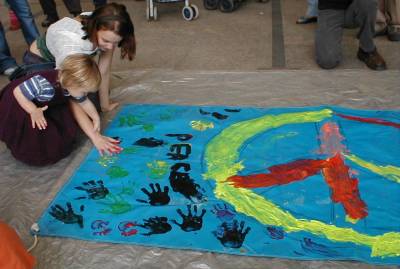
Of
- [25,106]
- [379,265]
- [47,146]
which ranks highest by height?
[25,106]

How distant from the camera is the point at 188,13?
3.57 metres

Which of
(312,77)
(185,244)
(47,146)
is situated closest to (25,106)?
(47,146)

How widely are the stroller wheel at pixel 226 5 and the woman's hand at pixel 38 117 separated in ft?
8.12

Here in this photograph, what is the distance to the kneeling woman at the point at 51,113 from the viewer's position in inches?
62.4

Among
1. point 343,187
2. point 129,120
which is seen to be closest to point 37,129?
point 129,120

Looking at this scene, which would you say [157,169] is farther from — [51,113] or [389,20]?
[389,20]

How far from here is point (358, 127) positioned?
6.10 ft

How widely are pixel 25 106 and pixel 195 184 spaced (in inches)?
30.6

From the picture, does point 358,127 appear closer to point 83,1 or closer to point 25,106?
point 25,106

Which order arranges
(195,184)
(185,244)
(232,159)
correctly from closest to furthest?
1. (185,244)
2. (195,184)
3. (232,159)

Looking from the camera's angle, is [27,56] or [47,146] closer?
[47,146]

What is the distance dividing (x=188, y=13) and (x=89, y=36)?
6.64 feet

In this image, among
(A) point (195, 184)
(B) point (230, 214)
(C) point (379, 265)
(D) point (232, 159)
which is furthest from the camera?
(D) point (232, 159)

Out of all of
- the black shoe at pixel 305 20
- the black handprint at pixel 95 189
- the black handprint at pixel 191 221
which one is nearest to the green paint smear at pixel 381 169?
the black handprint at pixel 191 221
